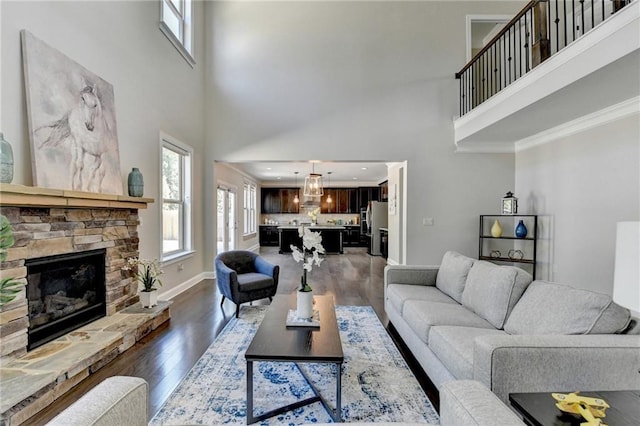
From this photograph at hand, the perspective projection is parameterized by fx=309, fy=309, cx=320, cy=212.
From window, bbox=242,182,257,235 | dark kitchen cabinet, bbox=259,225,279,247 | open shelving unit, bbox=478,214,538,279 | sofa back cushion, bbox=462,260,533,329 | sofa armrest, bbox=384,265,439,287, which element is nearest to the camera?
sofa back cushion, bbox=462,260,533,329

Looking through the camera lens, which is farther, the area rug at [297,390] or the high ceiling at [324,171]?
the high ceiling at [324,171]

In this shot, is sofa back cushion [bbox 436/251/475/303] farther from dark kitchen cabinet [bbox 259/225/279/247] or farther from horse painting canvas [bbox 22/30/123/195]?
dark kitchen cabinet [bbox 259/225/279/247]

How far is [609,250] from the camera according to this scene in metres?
3.65

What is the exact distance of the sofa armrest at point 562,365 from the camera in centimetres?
152

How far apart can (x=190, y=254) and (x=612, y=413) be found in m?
5.24

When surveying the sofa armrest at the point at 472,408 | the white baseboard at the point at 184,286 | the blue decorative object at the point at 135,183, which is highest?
the blue decorative object at the point at 135,183

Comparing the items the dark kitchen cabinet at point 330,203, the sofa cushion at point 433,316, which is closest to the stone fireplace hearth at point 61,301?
the sofa cushion at point 433,316

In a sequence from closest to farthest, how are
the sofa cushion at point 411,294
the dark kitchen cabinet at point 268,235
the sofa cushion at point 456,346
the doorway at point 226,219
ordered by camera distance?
1. the sofa cushion at point 456,346
2. the sofa cushion at point 411,294
3. the doorway at point 226,219
4. the dark kitchen cabinet at point 268,235

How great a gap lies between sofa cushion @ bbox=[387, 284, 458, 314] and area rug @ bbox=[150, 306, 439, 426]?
0.42 meters

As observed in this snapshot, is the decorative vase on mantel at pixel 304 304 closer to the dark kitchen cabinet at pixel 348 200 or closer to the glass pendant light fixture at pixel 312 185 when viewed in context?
the glass pendant light fixture at pixel 312 185

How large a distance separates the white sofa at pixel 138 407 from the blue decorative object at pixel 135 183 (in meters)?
2.81

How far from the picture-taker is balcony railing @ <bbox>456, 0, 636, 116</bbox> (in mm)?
3486

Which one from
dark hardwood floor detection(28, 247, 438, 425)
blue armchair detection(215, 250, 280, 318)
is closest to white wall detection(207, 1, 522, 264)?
dark hardwood floor detection(28, 247, 438, 425)

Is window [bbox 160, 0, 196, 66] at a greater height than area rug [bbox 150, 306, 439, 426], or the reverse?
window [bbox 160, 0, 196, 66]
